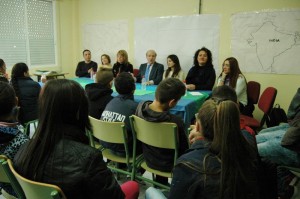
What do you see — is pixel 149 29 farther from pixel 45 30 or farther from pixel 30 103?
pixel 30 103

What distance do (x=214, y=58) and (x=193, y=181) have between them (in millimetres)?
3797

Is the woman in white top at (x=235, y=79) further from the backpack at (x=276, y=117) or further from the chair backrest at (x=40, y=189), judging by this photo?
the chair backrest at (x=40, y=189)

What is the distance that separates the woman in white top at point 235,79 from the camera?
11.6 feet

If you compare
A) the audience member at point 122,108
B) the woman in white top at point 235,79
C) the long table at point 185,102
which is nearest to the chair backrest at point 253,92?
the woman in white top at point 235,79

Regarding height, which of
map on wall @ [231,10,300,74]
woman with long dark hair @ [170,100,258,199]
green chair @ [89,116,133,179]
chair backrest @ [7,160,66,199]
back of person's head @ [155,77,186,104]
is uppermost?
map on wall @ [231,10,300,74]

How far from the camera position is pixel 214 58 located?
4500 mm

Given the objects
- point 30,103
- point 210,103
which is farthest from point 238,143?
point 30,103

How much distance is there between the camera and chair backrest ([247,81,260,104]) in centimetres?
378

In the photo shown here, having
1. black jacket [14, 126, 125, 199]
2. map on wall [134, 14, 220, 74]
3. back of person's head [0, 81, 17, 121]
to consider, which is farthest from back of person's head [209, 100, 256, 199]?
map on wall [134, 14, 220, 74]

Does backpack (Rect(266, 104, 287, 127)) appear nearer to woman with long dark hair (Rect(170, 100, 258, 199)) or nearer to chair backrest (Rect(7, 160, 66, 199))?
woman with long dark hair (Rect(170, 100, 258, 199))

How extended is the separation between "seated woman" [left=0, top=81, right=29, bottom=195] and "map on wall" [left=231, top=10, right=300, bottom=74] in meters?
3.68

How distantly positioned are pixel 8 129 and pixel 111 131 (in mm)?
771

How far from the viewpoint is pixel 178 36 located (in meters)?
4.79

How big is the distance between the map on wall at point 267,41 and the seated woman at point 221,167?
3.43 meters
